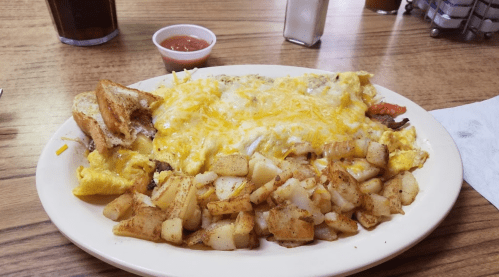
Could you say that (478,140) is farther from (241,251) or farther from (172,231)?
(172,231)

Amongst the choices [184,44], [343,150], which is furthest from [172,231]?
[184,44]

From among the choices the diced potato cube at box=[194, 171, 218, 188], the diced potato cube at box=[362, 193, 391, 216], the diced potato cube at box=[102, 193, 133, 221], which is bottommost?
the diced potato cube at box=[102, 193, 133, 221]

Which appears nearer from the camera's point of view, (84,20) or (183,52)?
(183,52)

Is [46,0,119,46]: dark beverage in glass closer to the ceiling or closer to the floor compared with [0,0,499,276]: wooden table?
closer to the ceiling

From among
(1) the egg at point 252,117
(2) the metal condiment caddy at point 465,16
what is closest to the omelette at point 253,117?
(1) the egg at point 252,117

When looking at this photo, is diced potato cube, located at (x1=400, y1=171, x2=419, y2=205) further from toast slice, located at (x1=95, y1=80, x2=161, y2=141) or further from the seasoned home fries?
toast slice, located at (x1=95, y1=80, x2=161, y2=141)

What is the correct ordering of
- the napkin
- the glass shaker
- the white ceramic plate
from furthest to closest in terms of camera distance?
1. the glass shaker
2. the napkin
3. the white ceramic plate

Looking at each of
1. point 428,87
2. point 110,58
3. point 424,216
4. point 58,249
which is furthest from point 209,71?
point 428,87

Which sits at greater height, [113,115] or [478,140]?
[113,115]

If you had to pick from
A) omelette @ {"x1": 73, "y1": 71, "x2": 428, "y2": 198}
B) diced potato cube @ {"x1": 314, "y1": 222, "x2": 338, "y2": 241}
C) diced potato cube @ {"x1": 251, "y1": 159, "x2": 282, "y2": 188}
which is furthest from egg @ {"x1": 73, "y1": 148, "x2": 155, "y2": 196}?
diced potato cube @ {"x1": 314, "y1": 222, "x2": 338, "y2": 241}
